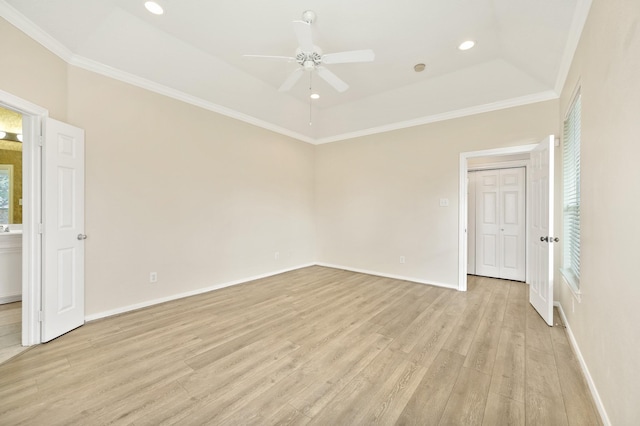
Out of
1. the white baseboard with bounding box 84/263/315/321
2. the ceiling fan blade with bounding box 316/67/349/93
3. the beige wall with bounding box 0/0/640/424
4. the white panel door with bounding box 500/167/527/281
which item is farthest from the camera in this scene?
the white panel door with bounding box 500/167/527/281

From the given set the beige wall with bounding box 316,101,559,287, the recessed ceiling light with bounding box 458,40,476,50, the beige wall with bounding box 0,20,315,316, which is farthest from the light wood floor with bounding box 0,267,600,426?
the recessed ceiling light with bounding box 458,40,476,50

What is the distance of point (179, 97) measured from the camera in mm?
3584

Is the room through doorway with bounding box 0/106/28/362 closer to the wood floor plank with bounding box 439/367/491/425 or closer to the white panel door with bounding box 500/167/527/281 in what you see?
the wood floor plank with bounding box 439/367/491/425

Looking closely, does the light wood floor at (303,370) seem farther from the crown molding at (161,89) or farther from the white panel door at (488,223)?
the crown molding at (161,89)

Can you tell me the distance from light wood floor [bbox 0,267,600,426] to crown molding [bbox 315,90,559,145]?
288 centimetres

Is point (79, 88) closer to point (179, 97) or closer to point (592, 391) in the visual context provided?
point (179, 97)

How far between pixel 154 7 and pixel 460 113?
4.26m

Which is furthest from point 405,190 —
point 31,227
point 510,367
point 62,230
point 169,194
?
point 31,227

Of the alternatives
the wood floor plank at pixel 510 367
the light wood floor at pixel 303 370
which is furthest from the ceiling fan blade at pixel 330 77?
the wood floor plank at pixel 510 367

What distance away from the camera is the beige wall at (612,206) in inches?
47.8

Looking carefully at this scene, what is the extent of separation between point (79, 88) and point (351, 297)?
424 centimetres

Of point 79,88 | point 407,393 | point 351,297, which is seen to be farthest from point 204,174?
point 407,393

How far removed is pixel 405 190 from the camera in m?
4.65

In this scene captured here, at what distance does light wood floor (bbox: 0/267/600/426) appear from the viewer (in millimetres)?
1561
